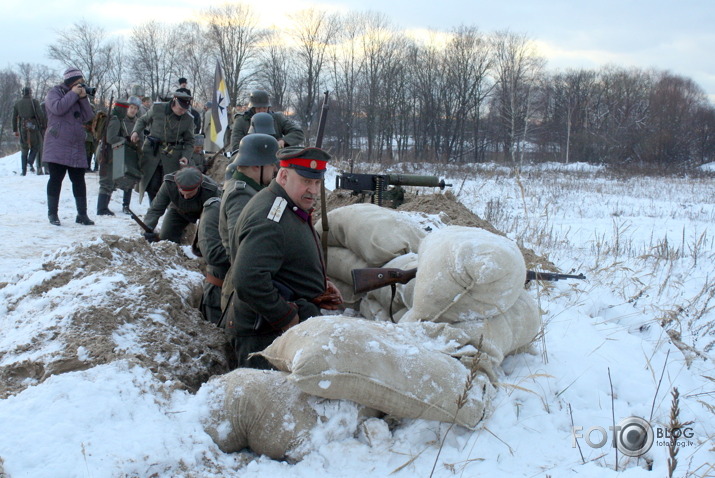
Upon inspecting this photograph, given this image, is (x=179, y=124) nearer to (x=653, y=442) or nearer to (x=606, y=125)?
(x=653, y=442)

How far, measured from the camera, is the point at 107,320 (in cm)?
281

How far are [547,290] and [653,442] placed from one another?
184 centimetres

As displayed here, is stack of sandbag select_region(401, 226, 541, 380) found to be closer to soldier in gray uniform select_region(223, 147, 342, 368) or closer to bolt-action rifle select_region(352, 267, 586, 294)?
bolt-action rifle select_region(352, 267, 586, 294)

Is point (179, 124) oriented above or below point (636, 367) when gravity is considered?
above

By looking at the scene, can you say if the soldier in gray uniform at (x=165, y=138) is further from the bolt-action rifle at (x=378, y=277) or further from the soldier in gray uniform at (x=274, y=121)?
the bolt-action rifle at (x=378, y=277)

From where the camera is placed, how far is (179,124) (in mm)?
7207

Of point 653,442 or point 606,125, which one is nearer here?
point 653,442

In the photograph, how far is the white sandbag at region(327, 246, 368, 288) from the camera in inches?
147

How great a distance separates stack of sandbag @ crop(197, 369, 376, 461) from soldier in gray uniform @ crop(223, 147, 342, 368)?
2.34 feet

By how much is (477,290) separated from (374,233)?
1.15m

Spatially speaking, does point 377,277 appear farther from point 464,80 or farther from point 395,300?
point 464,80

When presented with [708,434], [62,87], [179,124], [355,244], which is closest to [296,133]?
[179,124]

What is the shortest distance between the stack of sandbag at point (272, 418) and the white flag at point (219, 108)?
29.6ft

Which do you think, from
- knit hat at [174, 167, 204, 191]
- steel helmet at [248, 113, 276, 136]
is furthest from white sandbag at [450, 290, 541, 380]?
steel helmet at [248, 113, 276, 136]
